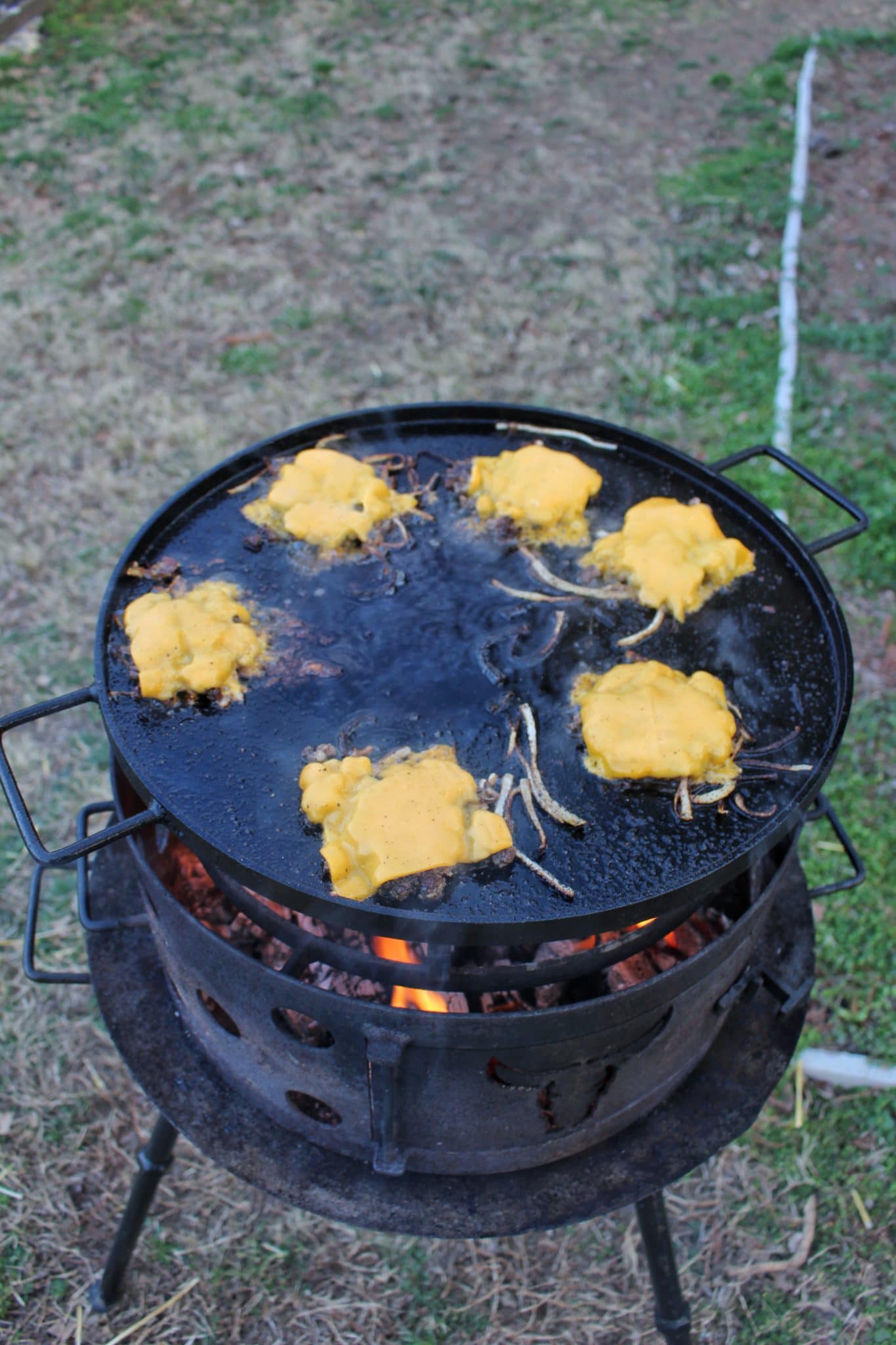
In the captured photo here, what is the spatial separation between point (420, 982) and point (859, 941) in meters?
2.47

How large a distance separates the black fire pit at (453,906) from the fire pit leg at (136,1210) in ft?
0.04

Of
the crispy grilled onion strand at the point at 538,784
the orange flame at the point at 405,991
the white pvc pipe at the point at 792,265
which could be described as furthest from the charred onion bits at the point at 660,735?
the white pvc pipe at the point at 792,265

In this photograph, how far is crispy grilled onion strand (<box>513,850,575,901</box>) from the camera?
1740 millimetres

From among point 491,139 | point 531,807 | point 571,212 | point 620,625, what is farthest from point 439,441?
point 491,139

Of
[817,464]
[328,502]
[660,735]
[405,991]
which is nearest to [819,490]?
[660,735]

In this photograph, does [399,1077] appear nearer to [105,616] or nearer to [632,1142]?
[632,1142]

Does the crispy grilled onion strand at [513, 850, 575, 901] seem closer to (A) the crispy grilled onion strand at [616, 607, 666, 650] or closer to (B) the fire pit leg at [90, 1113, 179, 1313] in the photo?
(A) the crispy grilled onion strand at [616, 607, 666, 650]

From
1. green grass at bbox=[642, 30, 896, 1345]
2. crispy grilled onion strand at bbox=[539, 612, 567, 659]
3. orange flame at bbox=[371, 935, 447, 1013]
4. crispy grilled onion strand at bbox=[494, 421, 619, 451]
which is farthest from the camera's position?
green grass at bbox=[642, 30, 896, 1345]

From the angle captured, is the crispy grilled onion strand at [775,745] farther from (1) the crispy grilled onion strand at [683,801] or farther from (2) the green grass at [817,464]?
(2) the green grass at [817,464]

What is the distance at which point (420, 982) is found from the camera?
70.8 inches

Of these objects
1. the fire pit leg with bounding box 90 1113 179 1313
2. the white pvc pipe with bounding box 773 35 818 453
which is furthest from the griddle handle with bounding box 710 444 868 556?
the white pvc pipe with bounding box 773 35 818 453

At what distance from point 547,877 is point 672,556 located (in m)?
0.96

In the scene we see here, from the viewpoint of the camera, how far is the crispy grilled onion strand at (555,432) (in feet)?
8.96

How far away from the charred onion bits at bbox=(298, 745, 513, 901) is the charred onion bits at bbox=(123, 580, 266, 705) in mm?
338
